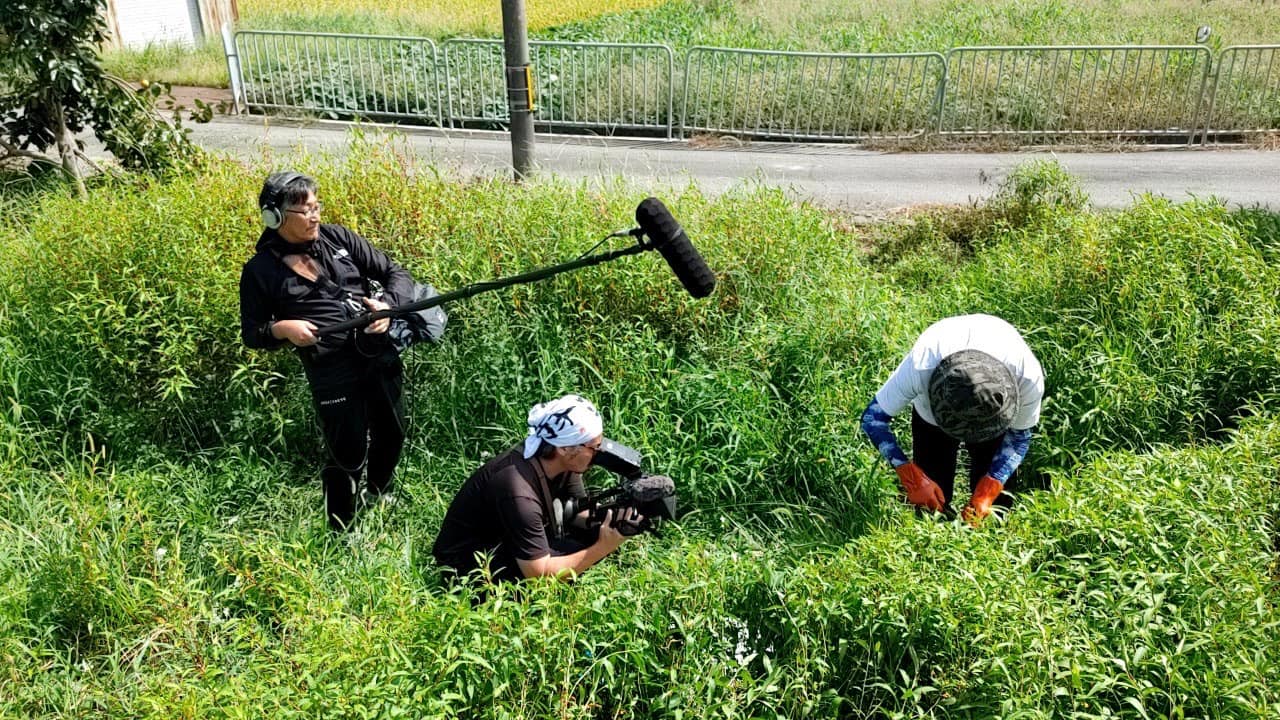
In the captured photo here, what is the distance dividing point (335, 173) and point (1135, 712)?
18.3 feet

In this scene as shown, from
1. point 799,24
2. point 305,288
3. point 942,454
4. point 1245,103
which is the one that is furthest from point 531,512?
point 799,24

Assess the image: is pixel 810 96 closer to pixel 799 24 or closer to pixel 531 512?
pixel 799 24

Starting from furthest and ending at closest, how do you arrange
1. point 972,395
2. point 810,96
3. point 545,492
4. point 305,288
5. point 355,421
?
point 810,96 < point 355,421 < point 305,288 < point 545,492 < point 972,395

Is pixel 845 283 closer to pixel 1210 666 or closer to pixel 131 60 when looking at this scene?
pixel 1210 666

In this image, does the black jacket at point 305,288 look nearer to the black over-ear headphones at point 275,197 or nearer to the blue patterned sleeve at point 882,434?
the black over-ear headphones at point 275,197

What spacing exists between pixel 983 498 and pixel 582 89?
989 cm

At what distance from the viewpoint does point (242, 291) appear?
430 cm

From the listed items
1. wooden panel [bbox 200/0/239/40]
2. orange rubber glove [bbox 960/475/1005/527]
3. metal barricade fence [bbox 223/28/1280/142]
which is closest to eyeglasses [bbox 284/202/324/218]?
orange rubber glove [bbox 960/475/1005/527]

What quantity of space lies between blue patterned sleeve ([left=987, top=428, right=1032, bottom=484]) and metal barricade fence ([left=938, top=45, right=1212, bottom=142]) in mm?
8496

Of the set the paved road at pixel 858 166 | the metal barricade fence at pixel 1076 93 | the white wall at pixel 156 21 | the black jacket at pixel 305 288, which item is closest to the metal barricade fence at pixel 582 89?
the paved road at pixel 858 166

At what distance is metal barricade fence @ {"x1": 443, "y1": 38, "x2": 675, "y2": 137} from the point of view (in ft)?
40.7

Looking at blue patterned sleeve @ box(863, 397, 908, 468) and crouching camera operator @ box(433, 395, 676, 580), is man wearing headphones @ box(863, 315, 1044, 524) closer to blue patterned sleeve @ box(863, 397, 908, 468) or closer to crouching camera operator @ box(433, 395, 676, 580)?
blue patterned sleeve @ box(863, 397, 908, 468)

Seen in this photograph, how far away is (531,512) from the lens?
3.71 m

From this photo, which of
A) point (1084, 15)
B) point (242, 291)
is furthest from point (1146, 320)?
point (1084, 15)
